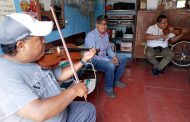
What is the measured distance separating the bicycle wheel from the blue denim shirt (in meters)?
1.75

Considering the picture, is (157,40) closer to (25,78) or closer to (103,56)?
(103,56)

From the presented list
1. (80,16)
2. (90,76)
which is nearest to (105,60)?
(90,76)

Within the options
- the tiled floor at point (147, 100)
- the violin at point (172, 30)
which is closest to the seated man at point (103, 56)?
the tiled floor at point (147, 100)

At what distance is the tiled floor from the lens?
2113 mm

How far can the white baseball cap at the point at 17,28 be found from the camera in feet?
2.87

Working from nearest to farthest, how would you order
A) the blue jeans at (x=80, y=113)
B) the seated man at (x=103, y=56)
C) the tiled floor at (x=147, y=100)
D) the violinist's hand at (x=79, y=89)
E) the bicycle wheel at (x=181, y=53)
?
the violinist's hand at (x=79, y=89) < the blue jeans at (x=80, y=113) < the tiled floor at (x=147, y=100) < the seated man at (x=103, y=56) < the bicycle wheel at (x=181, y=53)

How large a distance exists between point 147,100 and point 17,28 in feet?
6.85

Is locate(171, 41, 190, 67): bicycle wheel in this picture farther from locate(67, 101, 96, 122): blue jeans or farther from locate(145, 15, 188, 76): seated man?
locate(67, 101, 96, 122): blue jeans

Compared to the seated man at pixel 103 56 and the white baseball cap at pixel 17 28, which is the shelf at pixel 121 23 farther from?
the white baseball cap at pixel 17 28

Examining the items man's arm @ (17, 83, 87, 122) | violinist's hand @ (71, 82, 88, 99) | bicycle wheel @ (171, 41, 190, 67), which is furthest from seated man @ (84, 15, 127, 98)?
bicycle wheel @ (171, 41, 190, 67)

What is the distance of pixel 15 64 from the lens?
95 centimetres

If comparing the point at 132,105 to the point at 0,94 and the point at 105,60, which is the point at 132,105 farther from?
the point at 0,94

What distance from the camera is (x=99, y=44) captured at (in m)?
2.64

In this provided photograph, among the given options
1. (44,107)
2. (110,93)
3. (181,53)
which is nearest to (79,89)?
(44,107)
